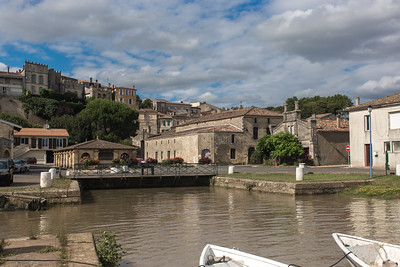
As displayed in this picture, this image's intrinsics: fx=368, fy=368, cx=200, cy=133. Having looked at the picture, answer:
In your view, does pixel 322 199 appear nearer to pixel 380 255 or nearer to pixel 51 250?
pixel 380 255

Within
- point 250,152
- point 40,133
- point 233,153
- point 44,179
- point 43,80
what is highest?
point 43,80

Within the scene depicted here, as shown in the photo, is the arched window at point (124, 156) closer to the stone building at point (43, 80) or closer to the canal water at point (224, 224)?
the canal water at point (224, 224)

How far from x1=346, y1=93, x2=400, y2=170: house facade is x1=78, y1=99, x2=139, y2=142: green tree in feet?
140

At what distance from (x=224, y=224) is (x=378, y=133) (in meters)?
21.2

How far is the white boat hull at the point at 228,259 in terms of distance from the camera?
19.1 ft

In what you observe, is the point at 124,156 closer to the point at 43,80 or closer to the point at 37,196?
the point at 37,196

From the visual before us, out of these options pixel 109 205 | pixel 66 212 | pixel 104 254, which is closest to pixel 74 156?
pixel 109 205

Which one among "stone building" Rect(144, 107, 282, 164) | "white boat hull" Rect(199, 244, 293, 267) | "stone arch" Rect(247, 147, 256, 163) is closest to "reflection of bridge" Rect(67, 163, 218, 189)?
"stone building" Rect(144, 107, 282, 164)

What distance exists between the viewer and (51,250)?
249 inches

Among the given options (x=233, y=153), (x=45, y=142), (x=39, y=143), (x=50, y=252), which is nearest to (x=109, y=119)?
(x=45, y=142)

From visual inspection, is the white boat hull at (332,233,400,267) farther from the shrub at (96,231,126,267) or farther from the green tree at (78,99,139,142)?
the green tree at (78,99,139,142)

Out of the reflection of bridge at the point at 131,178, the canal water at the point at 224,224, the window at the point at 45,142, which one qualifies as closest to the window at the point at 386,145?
the canal water at the point at 224,224

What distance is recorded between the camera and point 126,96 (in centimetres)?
10544

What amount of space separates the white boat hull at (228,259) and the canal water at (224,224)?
1.73 metres
